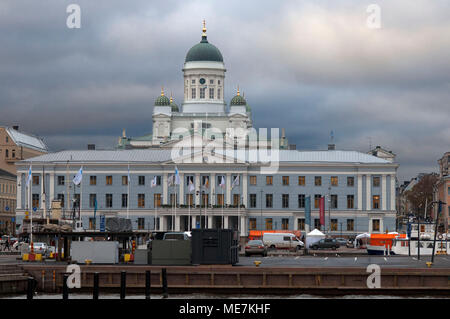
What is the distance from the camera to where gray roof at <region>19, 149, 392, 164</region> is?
155 metres

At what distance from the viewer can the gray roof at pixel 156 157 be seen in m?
155

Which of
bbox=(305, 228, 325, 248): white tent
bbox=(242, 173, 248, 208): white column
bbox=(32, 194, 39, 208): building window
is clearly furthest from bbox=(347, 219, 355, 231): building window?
bbox=(32, 194, 39, 208): building window

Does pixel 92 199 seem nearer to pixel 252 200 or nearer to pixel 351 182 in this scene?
pixel 252 200

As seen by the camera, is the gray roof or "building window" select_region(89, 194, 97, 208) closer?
"building window" select_region(89, 194, 97, 208)

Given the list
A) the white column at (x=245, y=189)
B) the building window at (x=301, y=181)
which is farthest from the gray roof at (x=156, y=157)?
the white column at (x=245, y=189)

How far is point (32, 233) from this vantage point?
65312 millimetres

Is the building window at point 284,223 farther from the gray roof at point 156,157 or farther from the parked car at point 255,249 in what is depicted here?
the parked car at point 255,249

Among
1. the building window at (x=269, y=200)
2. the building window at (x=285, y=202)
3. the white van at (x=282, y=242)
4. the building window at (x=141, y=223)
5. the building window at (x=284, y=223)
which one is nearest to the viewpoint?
the white van at (x=282, y=242)

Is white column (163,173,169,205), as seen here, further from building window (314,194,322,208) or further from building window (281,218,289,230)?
building window (314,194,322,208)

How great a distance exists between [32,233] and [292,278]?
18375mm

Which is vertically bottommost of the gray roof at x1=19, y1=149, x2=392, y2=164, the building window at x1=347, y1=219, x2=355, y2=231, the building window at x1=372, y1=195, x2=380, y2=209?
the building window at x1=347, y1=219, x2=355, y2=231
